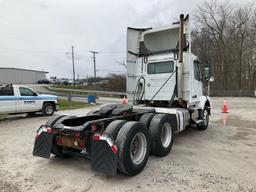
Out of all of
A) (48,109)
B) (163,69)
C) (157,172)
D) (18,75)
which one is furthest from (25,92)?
(18,75)

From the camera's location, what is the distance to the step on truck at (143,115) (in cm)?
374

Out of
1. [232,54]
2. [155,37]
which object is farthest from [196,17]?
[155,37]

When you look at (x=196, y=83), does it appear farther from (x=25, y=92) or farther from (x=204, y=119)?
(x=25, y=92)

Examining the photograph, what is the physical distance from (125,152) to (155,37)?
4871mm

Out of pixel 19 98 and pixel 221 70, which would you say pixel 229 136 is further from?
pixel 221 70

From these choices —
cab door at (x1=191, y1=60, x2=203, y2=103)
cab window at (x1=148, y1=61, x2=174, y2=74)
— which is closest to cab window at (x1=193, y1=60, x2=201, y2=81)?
cab door at (x1=191, y1=60, x2=203, y2=103)

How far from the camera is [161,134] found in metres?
5.05

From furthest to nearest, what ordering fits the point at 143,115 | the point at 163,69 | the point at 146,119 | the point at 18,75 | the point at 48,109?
1. the point at 18,75
2. the point at 48,109
3. the point at 163,69
4. the point at 143,115
5. the point at 146,119

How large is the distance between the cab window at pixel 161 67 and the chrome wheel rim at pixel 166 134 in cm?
214

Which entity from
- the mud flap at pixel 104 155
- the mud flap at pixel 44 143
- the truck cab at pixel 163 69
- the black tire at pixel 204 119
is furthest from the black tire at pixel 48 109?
the mud flap at pixel 104 155

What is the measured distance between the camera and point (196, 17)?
125 feet

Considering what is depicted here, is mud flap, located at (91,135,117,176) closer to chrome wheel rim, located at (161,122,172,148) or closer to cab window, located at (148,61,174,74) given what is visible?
chrome wheel rim, located at (161,122,172,148)

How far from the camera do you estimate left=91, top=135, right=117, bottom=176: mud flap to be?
352 cm

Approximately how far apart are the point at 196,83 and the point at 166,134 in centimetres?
263
